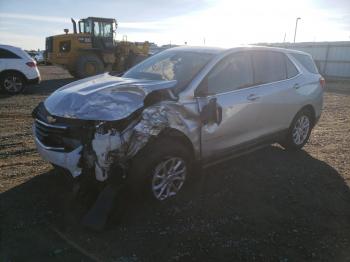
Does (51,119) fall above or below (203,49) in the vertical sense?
below

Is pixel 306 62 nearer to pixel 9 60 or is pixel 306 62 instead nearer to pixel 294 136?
pixel 294 136

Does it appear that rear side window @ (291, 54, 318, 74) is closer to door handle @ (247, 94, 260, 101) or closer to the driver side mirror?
door handle @ (247, 94, 260, 101)

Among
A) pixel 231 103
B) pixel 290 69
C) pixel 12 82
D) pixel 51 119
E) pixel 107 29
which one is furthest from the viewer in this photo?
pixel 107 29

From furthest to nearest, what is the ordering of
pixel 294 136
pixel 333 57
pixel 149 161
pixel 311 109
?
pixel 333 57 → pixel 311 109 → pixel 294 136 → pixel 149 161

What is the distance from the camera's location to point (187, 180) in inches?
184

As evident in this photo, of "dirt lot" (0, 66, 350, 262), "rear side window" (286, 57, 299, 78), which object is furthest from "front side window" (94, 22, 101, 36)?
"rear side window" (286, 57, 299, 78)

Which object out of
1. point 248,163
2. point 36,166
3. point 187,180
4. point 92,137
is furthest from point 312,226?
point 36,166

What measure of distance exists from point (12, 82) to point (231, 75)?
1030cm

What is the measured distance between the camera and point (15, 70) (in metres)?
12.8

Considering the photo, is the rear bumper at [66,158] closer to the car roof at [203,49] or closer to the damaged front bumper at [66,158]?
the damaged front bumper at [66,158]

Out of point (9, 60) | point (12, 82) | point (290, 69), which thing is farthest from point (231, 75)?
point (12, 82)

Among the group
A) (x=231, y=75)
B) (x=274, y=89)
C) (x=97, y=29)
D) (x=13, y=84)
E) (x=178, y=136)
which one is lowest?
(x=13, y=84)

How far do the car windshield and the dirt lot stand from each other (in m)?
1.44

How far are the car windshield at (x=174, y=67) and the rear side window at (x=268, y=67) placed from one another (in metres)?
0.87
